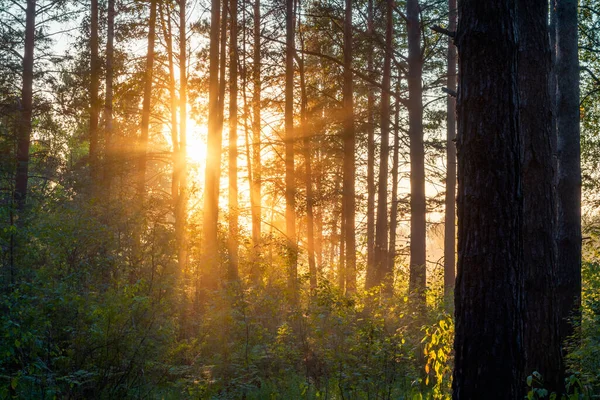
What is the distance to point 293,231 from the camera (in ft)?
62.3

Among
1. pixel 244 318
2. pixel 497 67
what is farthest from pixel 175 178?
pixel 497 67

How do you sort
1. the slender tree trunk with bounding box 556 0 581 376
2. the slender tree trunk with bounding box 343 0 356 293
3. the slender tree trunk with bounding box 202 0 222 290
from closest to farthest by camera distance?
the slender tree trunk with bounding box 556 0 581 376 → the slender tree trunk with bounding box 202 0 222 290 → the slender tree trunk with bounding box 343 0 356 293

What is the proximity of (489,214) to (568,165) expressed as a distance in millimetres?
5553

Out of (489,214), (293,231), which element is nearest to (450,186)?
(293,231)

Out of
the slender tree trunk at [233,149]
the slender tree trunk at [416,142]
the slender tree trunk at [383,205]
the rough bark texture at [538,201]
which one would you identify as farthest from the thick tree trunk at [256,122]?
the rough bark texture at [538,201]

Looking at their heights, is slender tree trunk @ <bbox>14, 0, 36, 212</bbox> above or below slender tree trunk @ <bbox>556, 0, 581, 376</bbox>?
above

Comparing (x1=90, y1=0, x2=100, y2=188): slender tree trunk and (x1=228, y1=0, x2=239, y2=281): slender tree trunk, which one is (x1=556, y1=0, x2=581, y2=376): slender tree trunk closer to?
(x1=228, y1=0, x2=239, y2=281): slender tree trunk

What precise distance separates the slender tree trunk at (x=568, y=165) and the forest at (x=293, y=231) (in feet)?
0.11

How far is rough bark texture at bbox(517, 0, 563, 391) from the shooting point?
6.69 m

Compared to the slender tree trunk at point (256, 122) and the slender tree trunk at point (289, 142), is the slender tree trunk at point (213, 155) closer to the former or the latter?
the slender tree trunk at point (256, 122)

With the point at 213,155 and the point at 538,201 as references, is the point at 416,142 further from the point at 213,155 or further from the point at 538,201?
the point at 538,201

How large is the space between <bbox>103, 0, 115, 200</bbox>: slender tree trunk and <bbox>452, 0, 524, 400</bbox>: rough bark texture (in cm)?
1487

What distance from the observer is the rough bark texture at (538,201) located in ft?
22.0

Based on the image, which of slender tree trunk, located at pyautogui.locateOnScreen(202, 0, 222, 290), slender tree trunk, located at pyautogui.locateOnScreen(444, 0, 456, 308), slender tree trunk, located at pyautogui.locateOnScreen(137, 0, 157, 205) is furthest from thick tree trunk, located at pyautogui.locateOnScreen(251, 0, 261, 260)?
slender tree trunk, located at pyautogui.locateOnScreen(444, 0, 456, 308)
